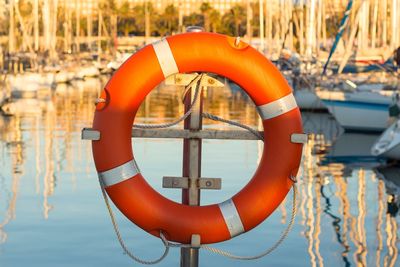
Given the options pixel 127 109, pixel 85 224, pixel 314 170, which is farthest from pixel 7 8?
pixel 127 109

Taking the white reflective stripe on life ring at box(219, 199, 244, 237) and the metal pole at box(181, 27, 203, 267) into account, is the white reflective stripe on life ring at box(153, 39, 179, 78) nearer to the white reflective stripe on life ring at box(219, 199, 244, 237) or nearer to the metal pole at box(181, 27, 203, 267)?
the metal pole at box(181, 27, 203, 267)

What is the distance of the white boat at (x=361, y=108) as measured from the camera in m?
20.4

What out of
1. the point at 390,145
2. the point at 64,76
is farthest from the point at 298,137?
the point at 64,76

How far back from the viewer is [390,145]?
48.8ft

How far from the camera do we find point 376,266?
26.9ft

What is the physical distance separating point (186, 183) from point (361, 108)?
49.1ft

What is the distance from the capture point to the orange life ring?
6.00m

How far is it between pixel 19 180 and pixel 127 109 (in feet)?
24.5

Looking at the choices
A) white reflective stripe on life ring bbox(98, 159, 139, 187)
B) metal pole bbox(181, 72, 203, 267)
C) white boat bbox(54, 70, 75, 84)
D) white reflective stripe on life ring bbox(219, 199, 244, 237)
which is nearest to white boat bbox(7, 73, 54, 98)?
white boat bbox(54, 70, 75, 84)

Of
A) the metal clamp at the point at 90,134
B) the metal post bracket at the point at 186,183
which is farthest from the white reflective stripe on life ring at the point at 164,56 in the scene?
the metal post bracket at the point at 186,183

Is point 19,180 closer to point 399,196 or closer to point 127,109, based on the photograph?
point 399,196

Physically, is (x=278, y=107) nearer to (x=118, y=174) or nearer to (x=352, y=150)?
(x=118, y=174)

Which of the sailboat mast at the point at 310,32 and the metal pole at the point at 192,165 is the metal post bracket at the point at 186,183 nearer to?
the metal pole at the point at 192,165

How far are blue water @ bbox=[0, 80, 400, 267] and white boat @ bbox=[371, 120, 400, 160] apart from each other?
12.3 inches
